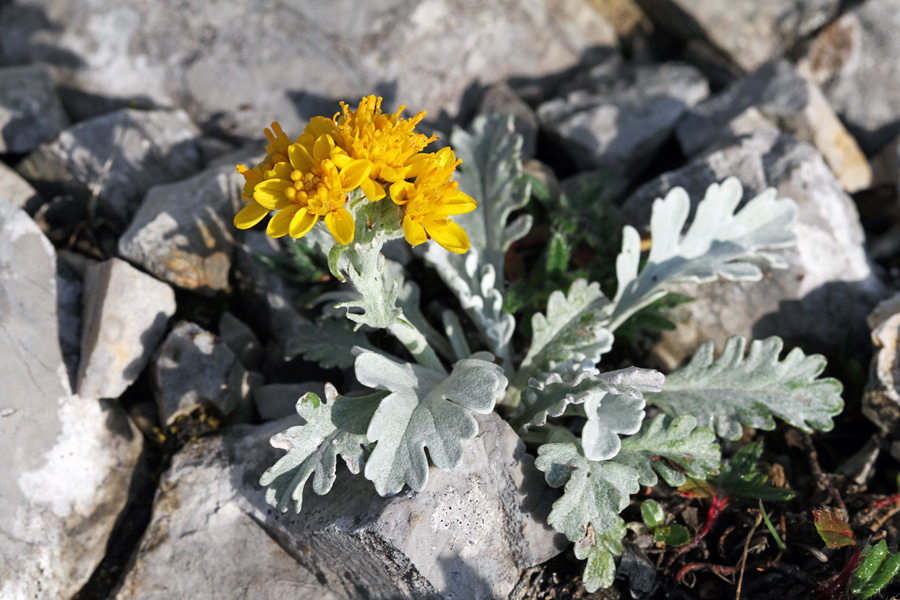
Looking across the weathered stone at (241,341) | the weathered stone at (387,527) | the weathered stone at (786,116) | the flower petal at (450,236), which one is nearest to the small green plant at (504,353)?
the flower petal at (450,236)

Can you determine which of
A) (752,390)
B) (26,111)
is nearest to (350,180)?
(752,390)

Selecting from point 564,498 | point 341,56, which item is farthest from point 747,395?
point 341,56

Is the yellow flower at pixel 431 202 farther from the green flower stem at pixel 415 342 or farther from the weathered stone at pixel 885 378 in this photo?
the weathered stone at pixel 885 378

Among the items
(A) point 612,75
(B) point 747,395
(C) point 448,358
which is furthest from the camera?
(A) point 612,75

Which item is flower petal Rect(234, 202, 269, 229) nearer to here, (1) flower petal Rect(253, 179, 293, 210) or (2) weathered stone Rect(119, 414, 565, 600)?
(1) flower petal Rect(253, 179, 293, 210)

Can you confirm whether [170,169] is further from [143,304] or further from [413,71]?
[413,71]

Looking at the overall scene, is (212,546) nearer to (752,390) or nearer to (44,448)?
(44,448)
